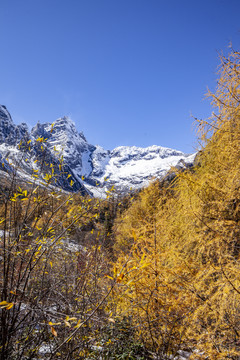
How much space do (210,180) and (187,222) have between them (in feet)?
2.72

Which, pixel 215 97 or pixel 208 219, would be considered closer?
pixel 215 97

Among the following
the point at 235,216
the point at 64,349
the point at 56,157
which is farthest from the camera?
the point at 235,216

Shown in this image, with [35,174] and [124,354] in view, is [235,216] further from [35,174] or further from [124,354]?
Result: [35,174]

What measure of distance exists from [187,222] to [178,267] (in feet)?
2.60

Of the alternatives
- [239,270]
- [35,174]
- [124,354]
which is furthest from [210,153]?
[124,354]

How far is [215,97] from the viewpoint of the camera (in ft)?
9.37

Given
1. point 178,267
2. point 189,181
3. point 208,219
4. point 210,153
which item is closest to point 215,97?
point 210,153

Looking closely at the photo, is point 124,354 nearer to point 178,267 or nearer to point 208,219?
point 178,267

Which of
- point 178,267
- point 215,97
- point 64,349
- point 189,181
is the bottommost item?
point 64,349

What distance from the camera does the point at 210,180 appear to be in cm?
324

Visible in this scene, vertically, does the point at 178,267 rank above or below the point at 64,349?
above

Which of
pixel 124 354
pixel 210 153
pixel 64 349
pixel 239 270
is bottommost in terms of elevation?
pixel 124 354

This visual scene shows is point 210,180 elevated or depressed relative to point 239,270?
elevated

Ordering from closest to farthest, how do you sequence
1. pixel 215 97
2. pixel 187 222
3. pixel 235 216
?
pixel 215 97, pixel 235 216, pixel 187 222
